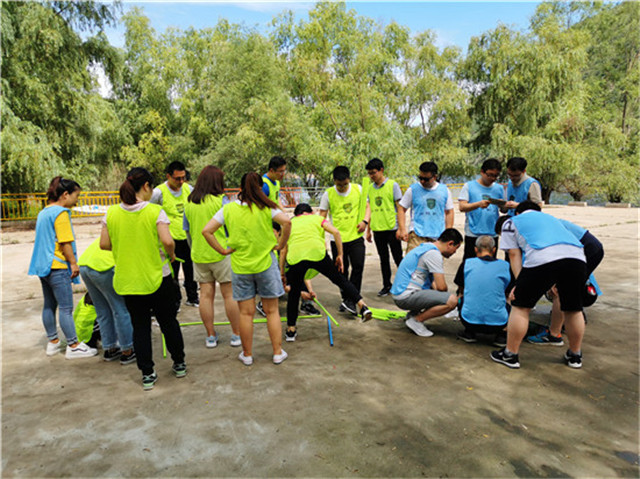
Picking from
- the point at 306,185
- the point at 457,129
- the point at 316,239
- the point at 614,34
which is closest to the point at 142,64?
the point at 306,185

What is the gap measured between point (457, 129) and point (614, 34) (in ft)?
46.4

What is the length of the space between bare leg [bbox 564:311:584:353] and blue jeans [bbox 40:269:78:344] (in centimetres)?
456

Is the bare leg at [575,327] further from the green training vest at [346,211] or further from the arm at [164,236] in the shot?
the arm at [164,236]

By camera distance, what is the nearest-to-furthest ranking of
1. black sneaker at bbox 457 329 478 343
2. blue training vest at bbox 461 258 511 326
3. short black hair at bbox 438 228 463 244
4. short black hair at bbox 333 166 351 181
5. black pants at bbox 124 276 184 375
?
1. black pants at bbox 124 276 184 375
2. blue training vest at bbox 461 258 511 326
3. black sneaker at bbox 457 329 478 343
4. short black hair at bbox 438 228 463 244
5. short black hair at bbox 333 166 351 181

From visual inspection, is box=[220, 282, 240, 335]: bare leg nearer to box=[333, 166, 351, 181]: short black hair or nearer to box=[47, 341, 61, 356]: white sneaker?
box=[47, 341, 61, 356]: white sneaker

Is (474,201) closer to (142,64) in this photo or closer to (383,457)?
(383,457)

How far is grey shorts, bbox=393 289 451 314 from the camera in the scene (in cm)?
439

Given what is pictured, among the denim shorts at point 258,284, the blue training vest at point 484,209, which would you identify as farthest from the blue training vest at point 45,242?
the blue training vest at point 484,209

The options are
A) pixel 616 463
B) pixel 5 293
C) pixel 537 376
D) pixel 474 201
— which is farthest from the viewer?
pixel 5 293

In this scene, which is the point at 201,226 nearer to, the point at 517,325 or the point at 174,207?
the point at 174,207

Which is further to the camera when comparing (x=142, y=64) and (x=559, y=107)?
(x=142, y=64)

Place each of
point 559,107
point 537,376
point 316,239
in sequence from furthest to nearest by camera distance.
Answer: point 559,107, point 316,239, point 537,376

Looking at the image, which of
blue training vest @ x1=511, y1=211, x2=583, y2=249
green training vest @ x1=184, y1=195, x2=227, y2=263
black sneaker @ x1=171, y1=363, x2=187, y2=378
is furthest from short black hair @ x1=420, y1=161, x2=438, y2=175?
black sneaker @ x1=171, y1=363, x2=187, y2=378

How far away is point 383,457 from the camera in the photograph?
2477mm
